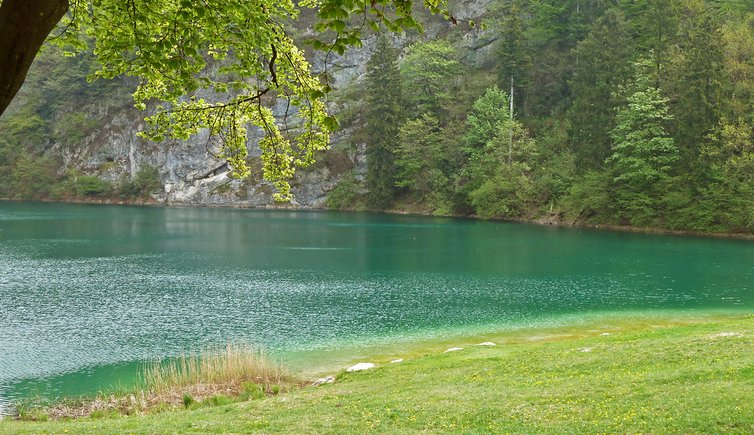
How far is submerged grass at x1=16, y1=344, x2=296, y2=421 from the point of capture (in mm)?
15516

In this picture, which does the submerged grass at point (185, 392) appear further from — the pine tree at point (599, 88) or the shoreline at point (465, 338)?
the pine tree at point (599, 88)

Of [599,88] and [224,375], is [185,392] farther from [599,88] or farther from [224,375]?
[599,88]

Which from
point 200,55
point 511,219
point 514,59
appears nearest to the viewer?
point 200,55

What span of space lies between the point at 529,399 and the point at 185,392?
31.4 feet

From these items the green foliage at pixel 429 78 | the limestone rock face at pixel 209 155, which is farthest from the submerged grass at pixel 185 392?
the limestone rock face at pixel 209 155

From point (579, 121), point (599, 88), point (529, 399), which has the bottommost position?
point (529, 399)

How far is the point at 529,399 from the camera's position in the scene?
1163 centimetres

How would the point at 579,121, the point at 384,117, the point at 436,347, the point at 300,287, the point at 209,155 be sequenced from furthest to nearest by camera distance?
the point at 209,155, the point at 384,117, the point at 579,121, the point at 300,287, the point at 436,347

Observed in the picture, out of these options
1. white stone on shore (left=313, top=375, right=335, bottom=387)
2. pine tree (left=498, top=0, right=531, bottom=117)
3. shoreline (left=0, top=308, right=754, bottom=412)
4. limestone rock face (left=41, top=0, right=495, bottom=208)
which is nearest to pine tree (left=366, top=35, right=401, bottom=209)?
limestone rock face (left=41, top=0, right=495, bottom=208)

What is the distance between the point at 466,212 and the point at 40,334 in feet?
218

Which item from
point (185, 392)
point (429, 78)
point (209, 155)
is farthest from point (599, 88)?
point (185, 392)

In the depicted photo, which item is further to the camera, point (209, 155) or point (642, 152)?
point (209, 155)

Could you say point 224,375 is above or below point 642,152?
below

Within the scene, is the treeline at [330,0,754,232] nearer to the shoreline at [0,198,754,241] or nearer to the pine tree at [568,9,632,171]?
the pine tree at [568,9,632,171]
